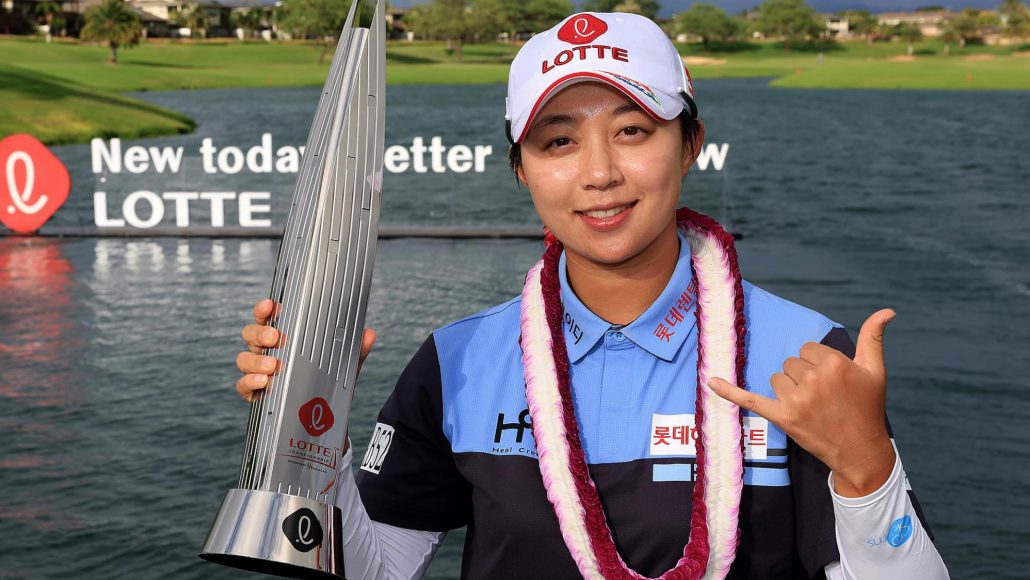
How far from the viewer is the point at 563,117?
279 centimetres

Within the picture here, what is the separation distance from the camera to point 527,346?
3039 mm

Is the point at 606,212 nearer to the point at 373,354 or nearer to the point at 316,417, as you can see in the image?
the point at 316,417

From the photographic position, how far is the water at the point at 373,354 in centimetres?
1250

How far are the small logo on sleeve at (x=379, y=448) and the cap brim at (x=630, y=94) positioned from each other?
0.84m

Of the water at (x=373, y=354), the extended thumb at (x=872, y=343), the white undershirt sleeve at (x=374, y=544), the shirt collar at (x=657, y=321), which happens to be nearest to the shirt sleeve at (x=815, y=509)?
the extended thumb at (x=872, y=343)

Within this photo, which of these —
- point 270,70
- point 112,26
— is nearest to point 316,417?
point 112,26

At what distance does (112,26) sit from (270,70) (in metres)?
27.4

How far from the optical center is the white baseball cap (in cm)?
269

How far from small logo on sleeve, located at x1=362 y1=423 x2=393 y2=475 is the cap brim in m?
0.84

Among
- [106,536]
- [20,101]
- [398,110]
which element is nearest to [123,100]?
[20,101]

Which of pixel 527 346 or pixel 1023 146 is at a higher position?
pixel 527 346

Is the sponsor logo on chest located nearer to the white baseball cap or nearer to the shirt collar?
the shirt collar

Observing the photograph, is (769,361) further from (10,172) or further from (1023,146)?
(1023,146)

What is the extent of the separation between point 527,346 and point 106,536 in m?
10.0
